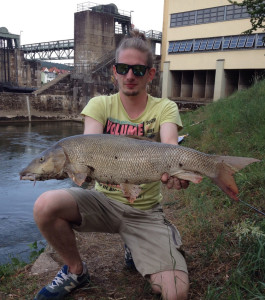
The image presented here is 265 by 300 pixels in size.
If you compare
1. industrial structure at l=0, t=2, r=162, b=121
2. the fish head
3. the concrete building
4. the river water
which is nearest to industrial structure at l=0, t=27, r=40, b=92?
industrial structure at l=0, t=2, r=162, b=121

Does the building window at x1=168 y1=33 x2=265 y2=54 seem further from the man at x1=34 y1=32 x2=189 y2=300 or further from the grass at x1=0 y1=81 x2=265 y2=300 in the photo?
the man at x1=34 y1=32 x2=189 y2=300

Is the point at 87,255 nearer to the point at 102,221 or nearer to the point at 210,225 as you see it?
the point at 102,221

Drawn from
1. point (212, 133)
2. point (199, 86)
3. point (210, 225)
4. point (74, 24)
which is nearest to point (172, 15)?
point (199, 86)

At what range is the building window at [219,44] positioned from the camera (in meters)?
25.2

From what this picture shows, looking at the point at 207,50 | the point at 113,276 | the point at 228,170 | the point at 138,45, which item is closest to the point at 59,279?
the point at 113,276

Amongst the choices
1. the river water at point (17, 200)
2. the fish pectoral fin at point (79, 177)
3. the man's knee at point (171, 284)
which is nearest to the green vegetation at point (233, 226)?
the man's knee at point (171, 284)

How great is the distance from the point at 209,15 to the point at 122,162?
94.8 feet

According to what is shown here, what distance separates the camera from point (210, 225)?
3.65 metres

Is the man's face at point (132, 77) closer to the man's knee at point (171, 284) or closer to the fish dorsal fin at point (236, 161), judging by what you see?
the fish dorsal fin at point (236, 161)

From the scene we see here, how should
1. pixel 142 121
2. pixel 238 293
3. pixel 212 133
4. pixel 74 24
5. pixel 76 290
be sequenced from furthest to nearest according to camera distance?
pixel 74 24 → pixel 212 133 → pixel 142 121 → pixel 76 290 → pixel 238 293

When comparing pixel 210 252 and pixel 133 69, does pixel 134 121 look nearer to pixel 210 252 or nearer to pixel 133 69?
pixel 133 69

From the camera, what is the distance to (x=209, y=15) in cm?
2808

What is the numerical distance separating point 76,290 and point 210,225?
164 cm

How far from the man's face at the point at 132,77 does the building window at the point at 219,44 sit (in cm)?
2398
